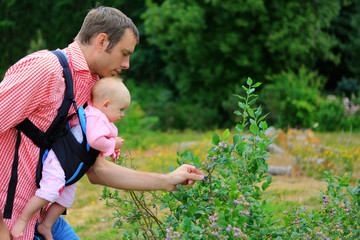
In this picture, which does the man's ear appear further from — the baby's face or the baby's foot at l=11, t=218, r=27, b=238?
the baby's foot at l=11, t=218, r=27, b=238

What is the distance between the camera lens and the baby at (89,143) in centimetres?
211

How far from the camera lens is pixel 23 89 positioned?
1.98 metres

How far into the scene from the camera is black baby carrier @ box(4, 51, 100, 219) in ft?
6.89

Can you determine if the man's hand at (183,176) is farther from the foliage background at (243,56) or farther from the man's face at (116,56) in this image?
the foliage background at (243,56)

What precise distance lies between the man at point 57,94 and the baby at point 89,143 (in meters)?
0.05

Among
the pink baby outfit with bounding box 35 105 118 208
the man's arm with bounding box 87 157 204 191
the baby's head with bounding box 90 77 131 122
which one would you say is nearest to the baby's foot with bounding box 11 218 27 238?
the pink baby outfit with bounding box 35 105 118 208

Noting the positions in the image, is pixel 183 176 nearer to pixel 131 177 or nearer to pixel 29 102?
pixel 131 177

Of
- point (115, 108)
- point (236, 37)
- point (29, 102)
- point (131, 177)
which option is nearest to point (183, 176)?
point (131, 177)

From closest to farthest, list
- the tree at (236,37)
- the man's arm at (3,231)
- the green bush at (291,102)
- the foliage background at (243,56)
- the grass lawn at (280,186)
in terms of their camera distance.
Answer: the man's arm at (3,231) < the grass lawn at (280,186) < the green bush at (291,102) < the foliage background at (243,56) < the tree at (236,37)

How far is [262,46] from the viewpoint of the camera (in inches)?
648

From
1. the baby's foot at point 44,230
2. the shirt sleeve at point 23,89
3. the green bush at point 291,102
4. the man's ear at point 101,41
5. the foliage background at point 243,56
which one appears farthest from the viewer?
the foliage background at point 243,56

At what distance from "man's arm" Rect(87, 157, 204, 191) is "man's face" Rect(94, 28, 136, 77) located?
0.45m

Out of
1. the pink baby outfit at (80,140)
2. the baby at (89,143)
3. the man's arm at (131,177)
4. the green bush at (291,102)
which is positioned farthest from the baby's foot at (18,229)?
the green bush at (291,102)

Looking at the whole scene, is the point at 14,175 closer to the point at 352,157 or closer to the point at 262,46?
the point at 352,157
